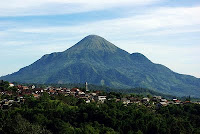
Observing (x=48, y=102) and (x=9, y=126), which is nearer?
(x=9, y=126)

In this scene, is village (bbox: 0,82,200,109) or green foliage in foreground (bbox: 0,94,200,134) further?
village (bbox: 0,82,200,109)

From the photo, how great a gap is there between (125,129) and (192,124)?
1089cm

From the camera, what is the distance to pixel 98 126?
1817 inches

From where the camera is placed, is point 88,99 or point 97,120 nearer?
point 97,120

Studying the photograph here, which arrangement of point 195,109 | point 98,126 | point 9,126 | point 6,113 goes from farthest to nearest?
point 195,109 → point 6,113 → point 98,126 → point 9,126

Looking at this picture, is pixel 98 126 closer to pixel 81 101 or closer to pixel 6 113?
pixel 6 113

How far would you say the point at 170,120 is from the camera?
5056 centimetres

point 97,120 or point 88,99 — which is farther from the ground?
point 88,99

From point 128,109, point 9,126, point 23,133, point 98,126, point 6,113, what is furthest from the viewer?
point 128,109

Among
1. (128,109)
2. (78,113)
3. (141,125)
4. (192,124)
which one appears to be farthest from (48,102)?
(192,124)

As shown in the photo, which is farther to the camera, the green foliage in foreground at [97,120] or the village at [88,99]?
the village at [88,99]

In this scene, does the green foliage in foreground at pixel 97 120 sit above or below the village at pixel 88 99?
below

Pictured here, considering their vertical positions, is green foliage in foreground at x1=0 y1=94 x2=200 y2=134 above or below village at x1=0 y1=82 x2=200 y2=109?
below

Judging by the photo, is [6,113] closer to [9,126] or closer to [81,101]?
[9,126]
